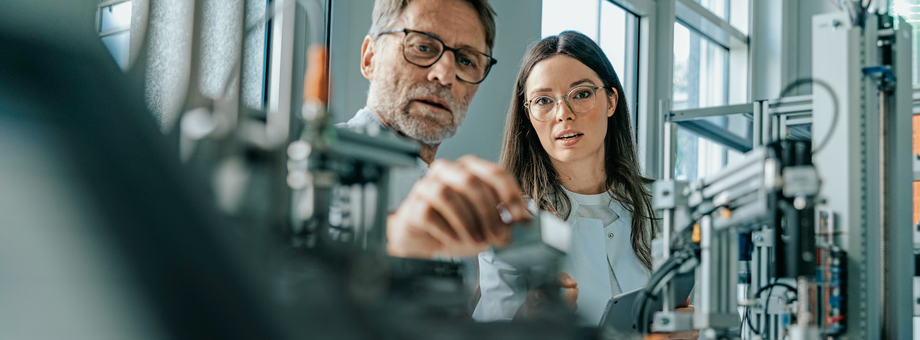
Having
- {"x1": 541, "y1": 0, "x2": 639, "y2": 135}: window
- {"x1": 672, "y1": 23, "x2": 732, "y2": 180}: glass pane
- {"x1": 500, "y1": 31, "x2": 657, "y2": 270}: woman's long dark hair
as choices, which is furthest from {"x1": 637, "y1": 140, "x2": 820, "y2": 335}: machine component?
{"x1": 672, "y1": 23, "x2": 732, "y2": 180}: glass pane

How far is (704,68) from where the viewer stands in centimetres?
429

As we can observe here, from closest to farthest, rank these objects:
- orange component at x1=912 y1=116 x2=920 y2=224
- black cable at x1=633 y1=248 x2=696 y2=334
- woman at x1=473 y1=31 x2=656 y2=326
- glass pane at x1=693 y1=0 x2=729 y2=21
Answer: black cable at x1=633 y1=248 x2=696 y2=334 → woman at x1=473 y1=31 x2=656 y2=326 → orange component at x1=912 y1=116 x2=920 y2=224 → glass pane at x1=693 y1=0 x2=729 y2=21

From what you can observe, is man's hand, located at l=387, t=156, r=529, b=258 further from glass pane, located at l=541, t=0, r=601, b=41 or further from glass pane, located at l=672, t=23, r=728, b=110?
glass pane, located at l=672, t=23, r=728, b=110

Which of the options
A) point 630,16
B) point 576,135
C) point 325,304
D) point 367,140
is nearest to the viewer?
point 325,304

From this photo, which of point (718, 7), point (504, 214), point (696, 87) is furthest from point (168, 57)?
point (718, 7)

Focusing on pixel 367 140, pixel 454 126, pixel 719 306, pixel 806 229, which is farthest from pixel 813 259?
pixel 454 126

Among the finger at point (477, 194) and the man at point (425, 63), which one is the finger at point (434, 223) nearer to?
the finger at point (477, 194)

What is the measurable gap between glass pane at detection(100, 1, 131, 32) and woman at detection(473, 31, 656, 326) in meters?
0.95

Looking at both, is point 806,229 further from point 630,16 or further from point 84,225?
point 630,16

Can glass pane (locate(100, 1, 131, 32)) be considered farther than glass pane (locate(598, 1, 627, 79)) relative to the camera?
No

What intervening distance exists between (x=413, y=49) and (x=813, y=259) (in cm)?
86

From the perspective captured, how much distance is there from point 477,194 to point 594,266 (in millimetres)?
1089

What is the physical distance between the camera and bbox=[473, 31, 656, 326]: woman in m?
1.64

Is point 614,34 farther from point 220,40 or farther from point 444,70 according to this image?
point 220,40
